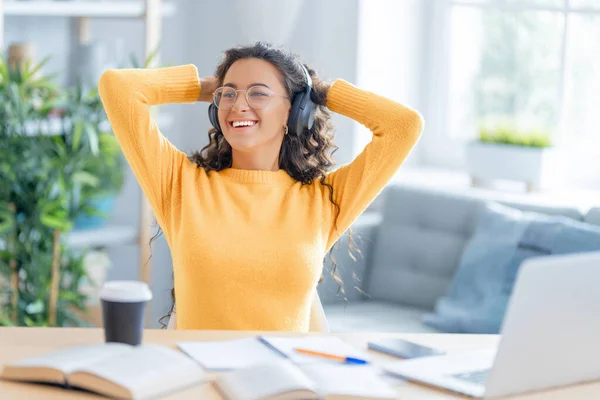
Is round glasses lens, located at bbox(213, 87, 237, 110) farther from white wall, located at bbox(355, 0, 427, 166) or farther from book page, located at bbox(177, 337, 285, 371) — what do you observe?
white wall, located at bbox(355, 0, 427, 166)

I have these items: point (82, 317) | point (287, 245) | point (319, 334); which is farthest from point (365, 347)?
point (82, 317)

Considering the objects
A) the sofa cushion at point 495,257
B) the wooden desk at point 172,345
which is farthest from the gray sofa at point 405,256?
the wooden desk at point 172,345

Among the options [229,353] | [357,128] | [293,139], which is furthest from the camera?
[357,128]

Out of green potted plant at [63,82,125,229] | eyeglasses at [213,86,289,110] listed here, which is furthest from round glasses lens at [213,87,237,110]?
green potted plant at [63,82,125,229]

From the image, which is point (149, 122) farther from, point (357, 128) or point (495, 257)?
point (357, 128)

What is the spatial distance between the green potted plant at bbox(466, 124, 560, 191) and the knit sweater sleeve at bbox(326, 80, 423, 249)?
1407mm

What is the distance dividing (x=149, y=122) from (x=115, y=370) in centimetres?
78

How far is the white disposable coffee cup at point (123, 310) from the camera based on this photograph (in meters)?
1.43

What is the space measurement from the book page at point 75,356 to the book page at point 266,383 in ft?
0.52

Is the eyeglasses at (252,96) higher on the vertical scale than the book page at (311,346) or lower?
higher

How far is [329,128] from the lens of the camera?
2139mm

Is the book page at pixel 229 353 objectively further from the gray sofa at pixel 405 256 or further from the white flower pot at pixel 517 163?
the white flower pot at pixel 517 163

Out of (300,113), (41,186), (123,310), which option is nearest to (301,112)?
(300,113)

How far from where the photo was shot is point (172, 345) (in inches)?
61.1
